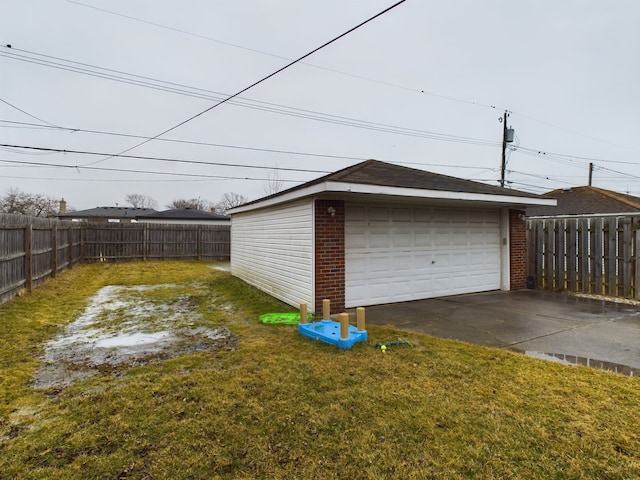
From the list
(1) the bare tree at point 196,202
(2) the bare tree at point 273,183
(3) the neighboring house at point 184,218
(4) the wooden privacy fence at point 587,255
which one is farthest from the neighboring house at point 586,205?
(1) the bare tree at point 196,202

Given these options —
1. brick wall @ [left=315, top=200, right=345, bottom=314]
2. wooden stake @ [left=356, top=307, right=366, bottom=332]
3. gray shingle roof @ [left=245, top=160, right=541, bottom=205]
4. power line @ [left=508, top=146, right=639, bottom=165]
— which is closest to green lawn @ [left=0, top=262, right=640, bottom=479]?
wooden stake @ [left=356, top=307, right=366, bottom=332]

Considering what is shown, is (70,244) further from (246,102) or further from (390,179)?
(390,179)

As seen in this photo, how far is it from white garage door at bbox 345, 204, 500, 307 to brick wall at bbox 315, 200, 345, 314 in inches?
17.2

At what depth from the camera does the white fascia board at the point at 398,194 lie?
233 inches

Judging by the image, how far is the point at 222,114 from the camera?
728 inches

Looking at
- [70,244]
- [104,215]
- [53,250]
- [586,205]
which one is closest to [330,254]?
[53,250]

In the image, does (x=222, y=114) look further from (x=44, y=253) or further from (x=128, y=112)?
(x=44, y=253)

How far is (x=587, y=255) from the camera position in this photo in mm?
8492

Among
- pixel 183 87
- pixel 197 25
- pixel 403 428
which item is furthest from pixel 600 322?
pixel 183 87

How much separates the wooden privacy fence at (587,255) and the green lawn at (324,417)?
5.76 m

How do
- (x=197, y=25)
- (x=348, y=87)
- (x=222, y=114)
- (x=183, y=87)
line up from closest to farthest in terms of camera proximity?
(x=197, y=25) < (x=183, y=87) < (x=348, y=87) < (x=222, y=114)

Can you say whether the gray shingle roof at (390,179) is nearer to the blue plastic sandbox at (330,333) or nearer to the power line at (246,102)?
the blue plastic sandbox at (330,333)

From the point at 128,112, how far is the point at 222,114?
452 centimetres

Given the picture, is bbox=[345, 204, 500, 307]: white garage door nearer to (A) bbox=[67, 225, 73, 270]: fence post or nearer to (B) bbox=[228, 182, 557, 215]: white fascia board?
(B) bbox=[228, 182, 557, 215]: white fascia board
